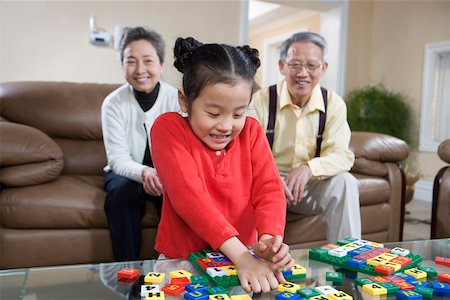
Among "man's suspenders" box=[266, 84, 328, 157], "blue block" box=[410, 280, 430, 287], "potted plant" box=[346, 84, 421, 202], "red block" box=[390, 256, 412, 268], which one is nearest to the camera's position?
"blue block" box=[410, 280, 430, 287]

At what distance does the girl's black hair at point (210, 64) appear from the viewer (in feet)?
3.51

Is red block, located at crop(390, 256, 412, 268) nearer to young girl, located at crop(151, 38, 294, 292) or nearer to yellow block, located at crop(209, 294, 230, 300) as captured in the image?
young girl, located at crop(151, 38, 294, 292)

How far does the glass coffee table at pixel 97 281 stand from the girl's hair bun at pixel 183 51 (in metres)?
0.49

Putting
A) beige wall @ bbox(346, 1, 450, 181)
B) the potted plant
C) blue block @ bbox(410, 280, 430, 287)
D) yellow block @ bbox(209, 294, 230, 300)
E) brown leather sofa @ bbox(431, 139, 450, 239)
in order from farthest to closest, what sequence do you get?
the potted plant < beige wall @ bbox(346, 1, 450, 181) < brown leather sofa @ bbox(431, 139, 450, 239) < blue block @ bbox(410, 280, 430, 287) < yellow block @ bbox(209, 294, 230, 300)

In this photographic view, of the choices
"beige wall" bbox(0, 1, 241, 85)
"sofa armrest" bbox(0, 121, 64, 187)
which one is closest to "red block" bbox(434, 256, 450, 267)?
"sofa armrest" bbox(0, 121, 64, 187)

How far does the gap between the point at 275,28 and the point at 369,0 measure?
1.92 m

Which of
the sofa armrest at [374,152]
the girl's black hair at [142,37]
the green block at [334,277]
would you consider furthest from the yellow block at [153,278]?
the sofa armrest at [374,152]

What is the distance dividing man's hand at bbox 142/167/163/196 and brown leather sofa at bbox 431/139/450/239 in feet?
4.59

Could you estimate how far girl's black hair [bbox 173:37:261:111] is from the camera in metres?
1.07

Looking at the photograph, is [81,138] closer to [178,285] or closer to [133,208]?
[133,208]

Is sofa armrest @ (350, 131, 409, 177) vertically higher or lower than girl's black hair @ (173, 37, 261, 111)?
lower

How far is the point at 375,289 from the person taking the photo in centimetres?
83

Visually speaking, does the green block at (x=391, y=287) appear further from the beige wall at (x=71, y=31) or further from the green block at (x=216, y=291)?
the beige wall at (x=71, y=31)

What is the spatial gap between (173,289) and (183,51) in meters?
0.61
